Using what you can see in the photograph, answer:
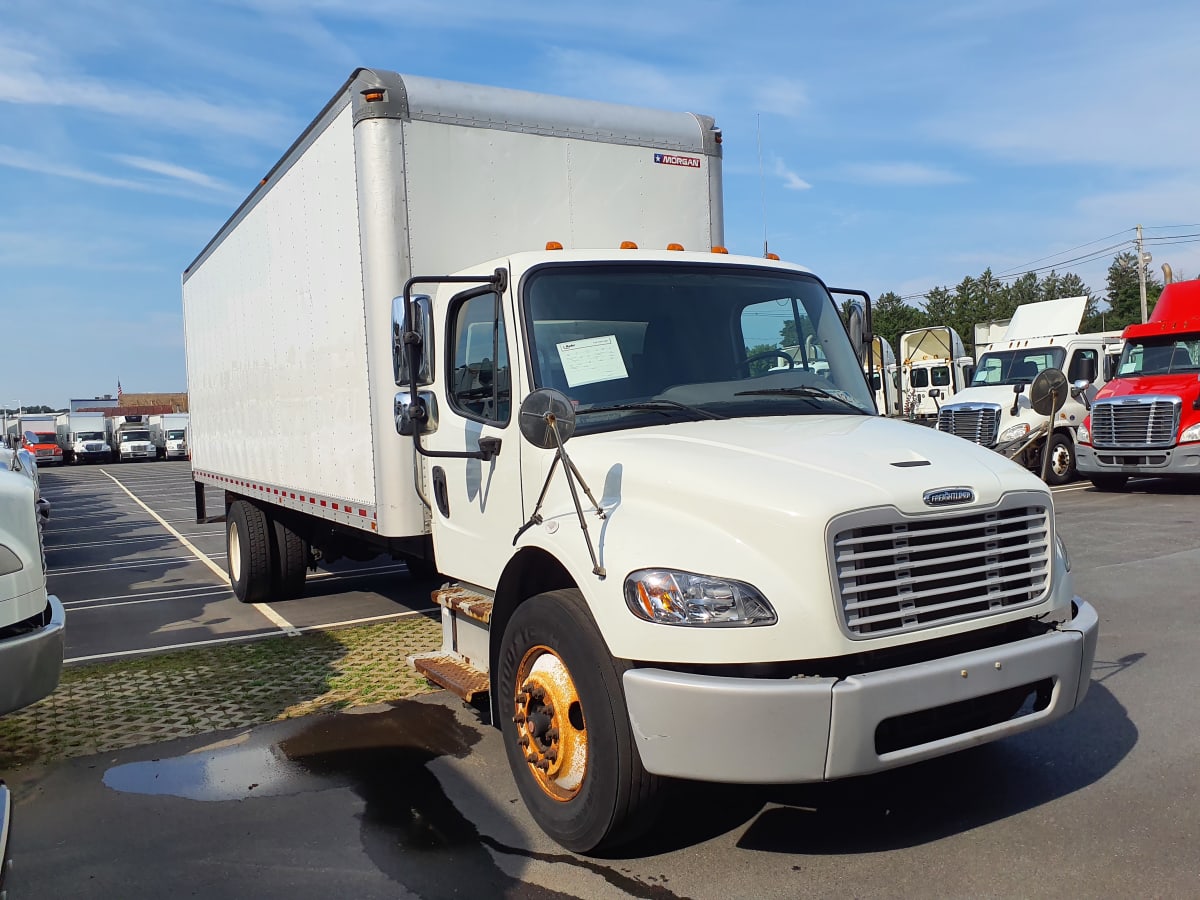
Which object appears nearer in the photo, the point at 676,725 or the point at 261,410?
the point at 676,725

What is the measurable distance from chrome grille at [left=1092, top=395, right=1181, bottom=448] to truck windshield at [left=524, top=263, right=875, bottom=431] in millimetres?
12274

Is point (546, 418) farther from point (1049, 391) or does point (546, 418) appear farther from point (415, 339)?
point (1049, 391)

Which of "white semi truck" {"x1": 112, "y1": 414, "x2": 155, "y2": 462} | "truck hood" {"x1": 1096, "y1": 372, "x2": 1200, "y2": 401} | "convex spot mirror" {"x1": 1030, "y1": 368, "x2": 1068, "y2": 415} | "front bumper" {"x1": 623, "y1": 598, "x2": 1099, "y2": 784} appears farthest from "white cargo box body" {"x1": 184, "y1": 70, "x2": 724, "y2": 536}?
"white semi truck" {"x1": 112, "y1": 414, "x2": 155, "y2": 462}

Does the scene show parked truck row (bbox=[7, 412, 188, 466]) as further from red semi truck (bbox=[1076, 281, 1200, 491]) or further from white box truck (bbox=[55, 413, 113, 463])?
red semi truck (bbox=[1076, 281, 1200, 491])

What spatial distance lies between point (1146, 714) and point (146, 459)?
189 ft

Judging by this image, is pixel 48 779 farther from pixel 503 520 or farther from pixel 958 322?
pixel 958 322

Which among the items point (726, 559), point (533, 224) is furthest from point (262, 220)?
point (726, 559)

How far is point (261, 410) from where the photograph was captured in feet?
29.3

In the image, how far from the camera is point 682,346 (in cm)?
458

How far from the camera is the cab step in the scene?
4875mm

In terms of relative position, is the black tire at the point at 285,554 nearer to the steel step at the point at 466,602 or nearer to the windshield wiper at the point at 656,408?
the steel step at the point at 466,602

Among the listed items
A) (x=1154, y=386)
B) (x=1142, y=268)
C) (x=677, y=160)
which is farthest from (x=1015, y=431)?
(x=1142, y=268)

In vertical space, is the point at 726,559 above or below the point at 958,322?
below

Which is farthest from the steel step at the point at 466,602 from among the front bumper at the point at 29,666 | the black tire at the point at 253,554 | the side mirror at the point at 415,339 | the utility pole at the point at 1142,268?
the utility pole at the point at 1142,268
